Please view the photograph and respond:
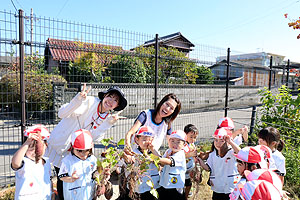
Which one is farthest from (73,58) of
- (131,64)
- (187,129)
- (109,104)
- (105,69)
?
(187,129)

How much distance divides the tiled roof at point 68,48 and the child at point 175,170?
2180 mm

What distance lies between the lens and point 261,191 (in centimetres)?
143

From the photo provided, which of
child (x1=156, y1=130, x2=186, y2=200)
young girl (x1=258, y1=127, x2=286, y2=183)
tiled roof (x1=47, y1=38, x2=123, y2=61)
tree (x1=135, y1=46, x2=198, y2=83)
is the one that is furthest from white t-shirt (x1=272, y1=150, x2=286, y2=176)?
tree (x1=135, y1=46, x2=198, y2=83)

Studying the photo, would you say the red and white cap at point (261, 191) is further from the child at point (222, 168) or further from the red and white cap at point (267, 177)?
the child at point (222, 168)

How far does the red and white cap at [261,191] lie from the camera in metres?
1.40

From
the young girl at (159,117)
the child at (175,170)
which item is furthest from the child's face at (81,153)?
the child at (175,170)

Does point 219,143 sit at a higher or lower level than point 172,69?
lower

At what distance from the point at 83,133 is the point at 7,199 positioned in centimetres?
210

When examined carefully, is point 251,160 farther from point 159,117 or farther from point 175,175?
point 159,117

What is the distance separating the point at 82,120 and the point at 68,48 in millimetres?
1617

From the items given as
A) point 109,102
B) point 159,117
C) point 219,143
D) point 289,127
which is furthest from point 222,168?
point 289,127

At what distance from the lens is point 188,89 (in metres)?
7.83

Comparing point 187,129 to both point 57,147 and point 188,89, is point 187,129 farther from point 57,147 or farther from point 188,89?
point 188,89

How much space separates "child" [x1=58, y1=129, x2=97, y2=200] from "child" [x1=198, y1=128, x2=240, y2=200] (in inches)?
53.1
